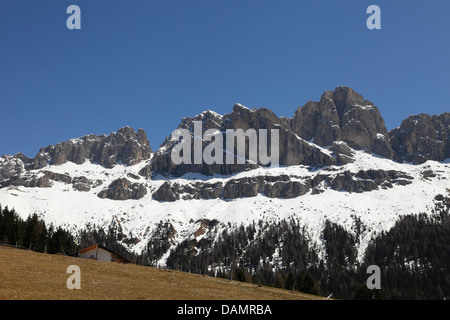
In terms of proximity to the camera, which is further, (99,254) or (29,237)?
(29,237)

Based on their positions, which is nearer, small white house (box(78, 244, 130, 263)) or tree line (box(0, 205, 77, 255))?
small white house (box(78, 244, 130, 263))

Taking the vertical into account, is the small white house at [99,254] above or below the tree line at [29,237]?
below

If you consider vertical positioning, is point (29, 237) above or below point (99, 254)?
above

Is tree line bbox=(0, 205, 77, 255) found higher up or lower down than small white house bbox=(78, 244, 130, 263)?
higher up

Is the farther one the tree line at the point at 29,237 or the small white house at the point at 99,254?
the tree line at the point at 29,237
